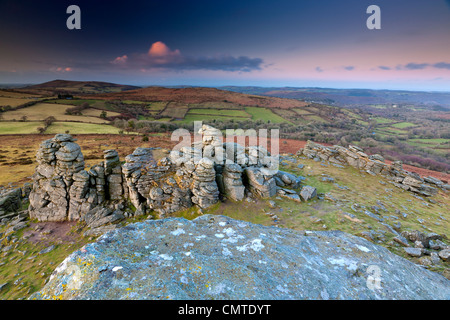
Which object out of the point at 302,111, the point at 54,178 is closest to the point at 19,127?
the point at 54,178

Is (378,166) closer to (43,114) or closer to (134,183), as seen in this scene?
(134,183)

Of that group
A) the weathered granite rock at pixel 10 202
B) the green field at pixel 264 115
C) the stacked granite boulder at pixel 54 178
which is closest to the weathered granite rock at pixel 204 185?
the stacked granite boulder at pixel 54 178

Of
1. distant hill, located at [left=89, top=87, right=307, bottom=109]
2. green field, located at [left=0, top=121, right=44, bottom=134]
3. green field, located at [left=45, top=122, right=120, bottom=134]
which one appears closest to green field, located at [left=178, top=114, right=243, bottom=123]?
distant hill, located at [left=89, top=87, right=307, bottom=109]

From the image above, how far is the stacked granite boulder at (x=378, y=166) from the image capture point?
745 inches

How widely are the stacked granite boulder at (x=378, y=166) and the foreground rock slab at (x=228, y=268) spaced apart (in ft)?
65.3

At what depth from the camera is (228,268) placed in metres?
3.69

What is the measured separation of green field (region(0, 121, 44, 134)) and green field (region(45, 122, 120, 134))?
324 centimetres

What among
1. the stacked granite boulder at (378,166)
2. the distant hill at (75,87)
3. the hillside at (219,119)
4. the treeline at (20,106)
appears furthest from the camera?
the distant hill at (75,87)

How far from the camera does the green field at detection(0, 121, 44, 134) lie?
147 feet

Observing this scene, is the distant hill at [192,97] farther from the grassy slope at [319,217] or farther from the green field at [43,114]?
the grassy slope at [319,217]

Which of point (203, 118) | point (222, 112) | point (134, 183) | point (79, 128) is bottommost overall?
point (134, 183)

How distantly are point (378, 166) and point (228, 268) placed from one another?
26038 millimetres

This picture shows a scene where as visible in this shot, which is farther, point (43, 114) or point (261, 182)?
point (43, 114)
